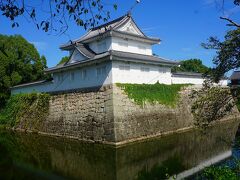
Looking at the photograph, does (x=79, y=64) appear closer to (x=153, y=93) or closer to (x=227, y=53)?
(x=153, y=93)

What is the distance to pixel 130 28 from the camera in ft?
70.7

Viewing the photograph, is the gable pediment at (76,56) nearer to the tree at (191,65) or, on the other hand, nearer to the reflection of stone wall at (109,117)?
the reflection of stone wall at (109,117)

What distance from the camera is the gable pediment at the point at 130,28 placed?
69.0 ft

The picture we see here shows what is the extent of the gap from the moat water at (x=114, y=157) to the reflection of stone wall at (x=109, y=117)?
702mm

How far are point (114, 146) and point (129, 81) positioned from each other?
4.36 m

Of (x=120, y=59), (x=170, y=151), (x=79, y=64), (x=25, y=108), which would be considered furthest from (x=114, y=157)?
(x=25, y=108)

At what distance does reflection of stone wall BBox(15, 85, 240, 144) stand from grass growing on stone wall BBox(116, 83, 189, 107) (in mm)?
318

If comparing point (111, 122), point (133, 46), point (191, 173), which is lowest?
point (191, 173)

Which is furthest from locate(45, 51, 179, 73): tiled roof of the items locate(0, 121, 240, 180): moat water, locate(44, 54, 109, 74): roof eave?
locate(0, 121, 240, 180): moat water

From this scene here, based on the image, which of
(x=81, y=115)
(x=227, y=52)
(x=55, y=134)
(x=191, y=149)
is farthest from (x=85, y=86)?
(x=227, y=52)

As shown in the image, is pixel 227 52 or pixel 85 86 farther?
pixel 85 86

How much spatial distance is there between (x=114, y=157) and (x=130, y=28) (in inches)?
435

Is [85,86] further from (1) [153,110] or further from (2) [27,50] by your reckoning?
(2) [27,50]

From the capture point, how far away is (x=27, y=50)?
30266 millimetres
